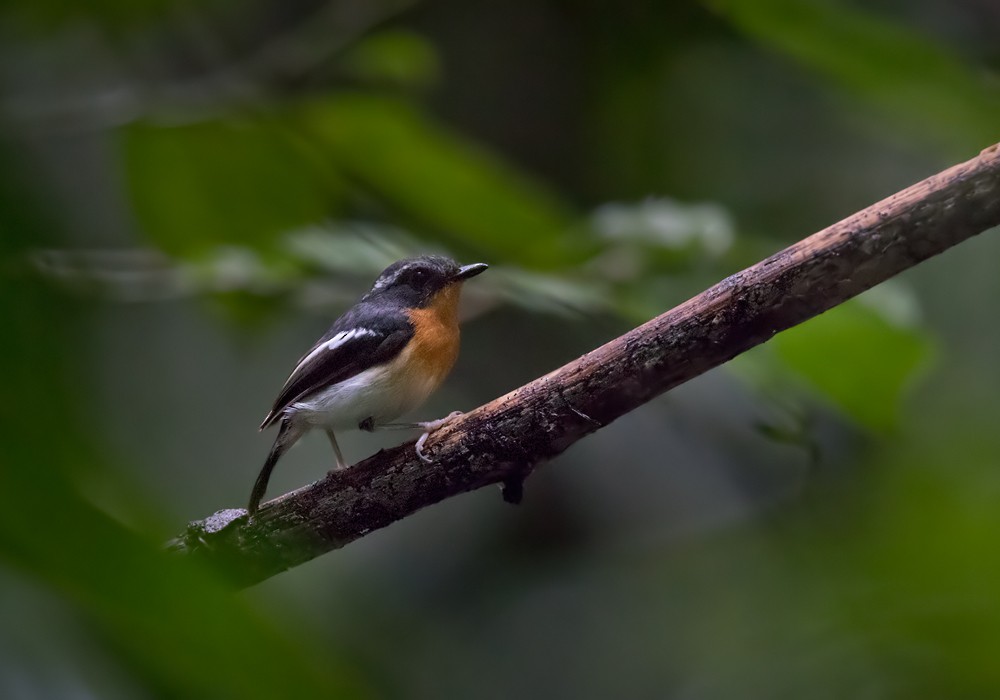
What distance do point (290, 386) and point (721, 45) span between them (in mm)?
3053

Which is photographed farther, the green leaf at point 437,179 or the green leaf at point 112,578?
the green leaf at point 437,179

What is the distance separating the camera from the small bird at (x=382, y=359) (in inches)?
80.4

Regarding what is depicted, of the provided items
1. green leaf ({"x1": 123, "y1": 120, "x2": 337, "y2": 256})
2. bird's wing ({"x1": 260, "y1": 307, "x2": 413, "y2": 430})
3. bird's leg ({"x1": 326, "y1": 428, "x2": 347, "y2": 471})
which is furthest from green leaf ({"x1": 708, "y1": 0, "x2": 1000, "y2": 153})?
bird's leg ({"x1": 326, "y1": 428, "x2": 347, "y2": 471})

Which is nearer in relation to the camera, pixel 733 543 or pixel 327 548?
pixel 327 548

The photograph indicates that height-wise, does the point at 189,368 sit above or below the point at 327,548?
above

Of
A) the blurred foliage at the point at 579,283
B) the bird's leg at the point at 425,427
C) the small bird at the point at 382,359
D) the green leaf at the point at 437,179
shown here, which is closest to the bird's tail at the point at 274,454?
the small bird at the point at 382,359

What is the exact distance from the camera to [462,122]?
184 inches

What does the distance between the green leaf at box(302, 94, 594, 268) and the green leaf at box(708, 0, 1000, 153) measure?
2.29ft

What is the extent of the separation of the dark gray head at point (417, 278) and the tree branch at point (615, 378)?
65cm

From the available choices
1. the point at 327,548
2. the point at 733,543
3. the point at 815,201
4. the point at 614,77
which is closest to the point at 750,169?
the point at 815,201

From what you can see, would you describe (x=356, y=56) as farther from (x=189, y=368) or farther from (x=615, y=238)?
(x=189, y=368)

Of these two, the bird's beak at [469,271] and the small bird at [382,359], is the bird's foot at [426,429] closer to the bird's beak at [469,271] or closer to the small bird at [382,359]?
the small bird at [382,359]

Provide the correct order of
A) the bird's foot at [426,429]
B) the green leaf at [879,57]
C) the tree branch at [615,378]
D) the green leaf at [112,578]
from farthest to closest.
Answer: the green leaf at [879,57]
the bird's foot at [426,429]
the tree branch at [615,378]
the green leaf at [112,578]

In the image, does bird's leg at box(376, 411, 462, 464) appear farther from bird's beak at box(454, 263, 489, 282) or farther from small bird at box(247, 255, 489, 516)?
bird's beak at box(454, 263, 489, 282)
